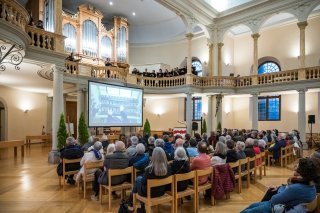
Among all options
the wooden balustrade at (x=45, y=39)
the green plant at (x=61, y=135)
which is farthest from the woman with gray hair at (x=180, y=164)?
the wooden balustrade at (x=45, y=39)

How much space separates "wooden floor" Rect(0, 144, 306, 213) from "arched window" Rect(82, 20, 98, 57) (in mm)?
7895

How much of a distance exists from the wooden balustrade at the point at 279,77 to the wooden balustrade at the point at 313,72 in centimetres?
46

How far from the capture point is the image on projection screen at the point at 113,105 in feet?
25.4

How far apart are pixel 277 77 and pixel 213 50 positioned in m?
4.26

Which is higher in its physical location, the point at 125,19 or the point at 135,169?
A: the point at 125,19

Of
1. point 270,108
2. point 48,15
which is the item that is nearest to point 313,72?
point 270,108

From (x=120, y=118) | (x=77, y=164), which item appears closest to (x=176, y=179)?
(x=77, y=164)

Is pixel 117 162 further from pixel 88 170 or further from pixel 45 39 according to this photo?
pixel 45 39

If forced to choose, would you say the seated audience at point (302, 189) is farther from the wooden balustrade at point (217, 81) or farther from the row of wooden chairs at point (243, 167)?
the wooden balustrade at point (217, 81)

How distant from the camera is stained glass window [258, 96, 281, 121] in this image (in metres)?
14.5

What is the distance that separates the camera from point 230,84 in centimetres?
1353

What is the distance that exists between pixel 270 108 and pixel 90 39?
1170cm

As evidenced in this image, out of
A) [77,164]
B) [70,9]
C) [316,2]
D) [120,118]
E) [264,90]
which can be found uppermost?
[70,9]

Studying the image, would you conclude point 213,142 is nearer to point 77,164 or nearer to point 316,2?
point 77,164
